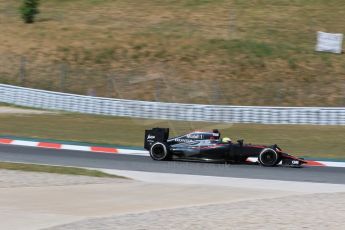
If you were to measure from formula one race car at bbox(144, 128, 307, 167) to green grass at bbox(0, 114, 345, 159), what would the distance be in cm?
342

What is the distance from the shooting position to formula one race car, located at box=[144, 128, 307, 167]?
15.4 meters

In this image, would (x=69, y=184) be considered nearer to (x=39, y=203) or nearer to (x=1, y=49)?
(x=39, y=203)

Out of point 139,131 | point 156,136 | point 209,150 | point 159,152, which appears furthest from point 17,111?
point 209,150

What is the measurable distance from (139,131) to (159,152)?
708 centimetres

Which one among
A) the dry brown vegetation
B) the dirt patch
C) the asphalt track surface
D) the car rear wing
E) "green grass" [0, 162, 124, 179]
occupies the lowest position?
"green grass" [0, 162, 124, 179]

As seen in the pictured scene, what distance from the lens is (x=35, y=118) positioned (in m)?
25.6

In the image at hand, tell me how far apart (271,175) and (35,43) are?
23515 mm

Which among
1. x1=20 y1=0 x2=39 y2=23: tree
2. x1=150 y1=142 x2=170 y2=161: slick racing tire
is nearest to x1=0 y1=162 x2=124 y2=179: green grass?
x1=150 y1=142 x2=170 y2=161: slick racing tire

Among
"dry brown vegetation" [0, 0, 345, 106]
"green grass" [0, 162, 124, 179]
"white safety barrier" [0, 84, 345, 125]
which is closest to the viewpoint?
"green grass" [0, 162, 124, 179]

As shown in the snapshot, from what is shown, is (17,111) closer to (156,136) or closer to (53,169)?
(156,136)

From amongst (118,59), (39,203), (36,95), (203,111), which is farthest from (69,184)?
(118,59)

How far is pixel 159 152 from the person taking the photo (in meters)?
16.1

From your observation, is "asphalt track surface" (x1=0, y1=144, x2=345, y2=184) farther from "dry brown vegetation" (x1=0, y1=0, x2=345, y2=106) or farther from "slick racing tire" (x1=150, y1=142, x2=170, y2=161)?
"dry brown vegetation" (x1=0, y1=0, x2=345, y2=106)

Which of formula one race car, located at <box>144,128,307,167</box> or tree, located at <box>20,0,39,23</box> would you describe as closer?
formula one race car, located at <box>144,128,307,167</box>
